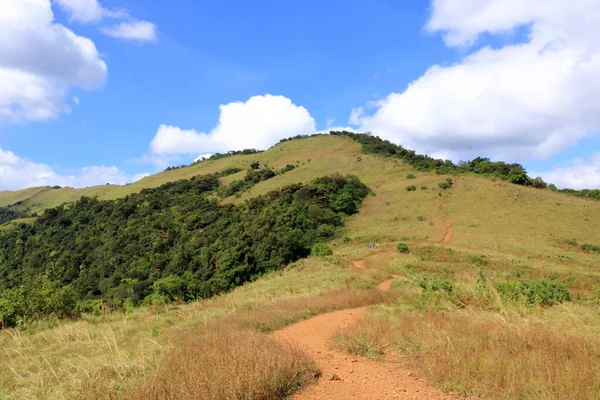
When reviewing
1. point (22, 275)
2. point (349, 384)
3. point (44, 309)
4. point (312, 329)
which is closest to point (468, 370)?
point (349, 384)

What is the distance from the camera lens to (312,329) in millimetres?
8758

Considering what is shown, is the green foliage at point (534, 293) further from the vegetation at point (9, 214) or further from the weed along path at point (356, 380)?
the vegetation at point (9, 214)

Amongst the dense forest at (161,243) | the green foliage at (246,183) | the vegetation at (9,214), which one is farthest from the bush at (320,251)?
the vegetation at (9,214)

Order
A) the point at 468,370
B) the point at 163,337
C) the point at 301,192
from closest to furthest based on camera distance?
the point at 468,370, the point at 163,337, the point at 301,192

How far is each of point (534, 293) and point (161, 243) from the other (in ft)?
165

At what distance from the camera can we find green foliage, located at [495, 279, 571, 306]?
9727mm

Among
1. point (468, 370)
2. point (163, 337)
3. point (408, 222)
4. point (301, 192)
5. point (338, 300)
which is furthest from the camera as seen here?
point (301, 192)

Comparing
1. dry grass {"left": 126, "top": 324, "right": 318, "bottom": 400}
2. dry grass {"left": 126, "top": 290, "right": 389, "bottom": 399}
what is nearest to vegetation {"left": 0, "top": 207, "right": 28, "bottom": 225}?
dry grass {"left": 126, "top": 290, "right": 389, "bottom": 399}

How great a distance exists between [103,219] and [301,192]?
143ft

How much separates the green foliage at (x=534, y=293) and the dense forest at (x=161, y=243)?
15893mm

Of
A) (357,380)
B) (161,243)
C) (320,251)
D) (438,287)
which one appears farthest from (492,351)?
(161,243)

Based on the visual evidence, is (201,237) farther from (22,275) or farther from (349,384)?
(349,384)

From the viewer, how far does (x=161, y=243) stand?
52281 mm

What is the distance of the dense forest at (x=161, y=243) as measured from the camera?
32.5 metres
